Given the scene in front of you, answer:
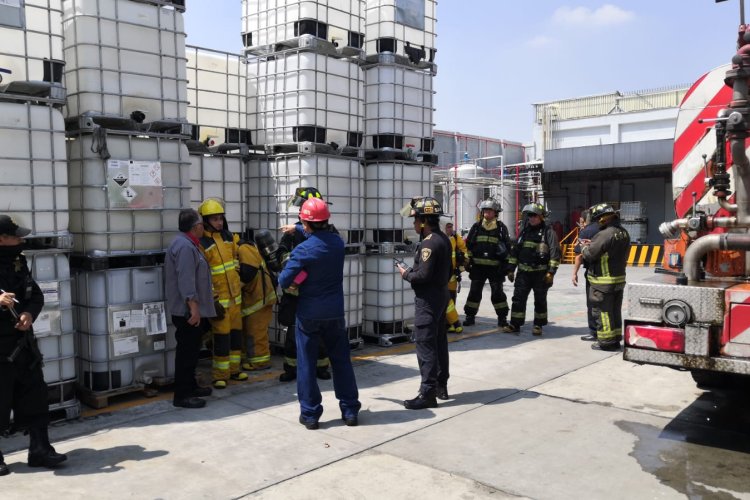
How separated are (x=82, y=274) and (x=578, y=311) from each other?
344 inches

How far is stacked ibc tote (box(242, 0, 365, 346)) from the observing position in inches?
279

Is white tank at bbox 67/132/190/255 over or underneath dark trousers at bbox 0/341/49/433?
over

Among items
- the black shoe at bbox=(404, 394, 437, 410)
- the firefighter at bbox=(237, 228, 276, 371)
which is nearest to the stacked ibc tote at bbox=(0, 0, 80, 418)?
the firefighter at bbox=(237, 228, 276, 371)

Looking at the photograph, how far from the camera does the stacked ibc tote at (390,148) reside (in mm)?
7934

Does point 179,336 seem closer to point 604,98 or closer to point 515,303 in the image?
point 515,303

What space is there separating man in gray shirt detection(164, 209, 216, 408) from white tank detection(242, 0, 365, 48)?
2.83 meters

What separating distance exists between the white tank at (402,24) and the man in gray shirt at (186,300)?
3855 mm

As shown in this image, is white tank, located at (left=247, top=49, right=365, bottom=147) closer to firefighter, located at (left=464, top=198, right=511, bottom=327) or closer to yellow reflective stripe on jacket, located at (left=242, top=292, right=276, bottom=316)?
yellow reflective stripe on jacket, located at (left=242, top=292, right=276, bottom=316)

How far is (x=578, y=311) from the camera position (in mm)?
11328

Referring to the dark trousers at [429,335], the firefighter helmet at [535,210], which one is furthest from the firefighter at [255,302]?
the firefighter helmet at [535,210]

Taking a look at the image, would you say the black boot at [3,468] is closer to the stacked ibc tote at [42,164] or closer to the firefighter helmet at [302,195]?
the stacked ibc tote at [42,164]

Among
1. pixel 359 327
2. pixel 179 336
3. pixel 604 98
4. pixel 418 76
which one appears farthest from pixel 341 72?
pixel 604 98

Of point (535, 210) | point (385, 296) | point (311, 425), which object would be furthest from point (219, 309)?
point (535, 210)

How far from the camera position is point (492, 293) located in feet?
31.4
